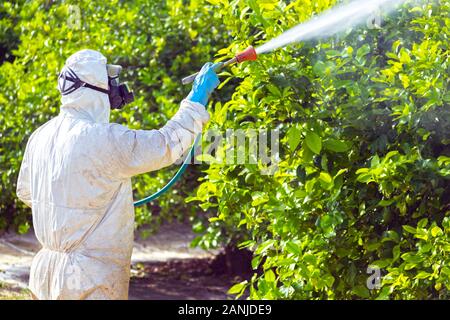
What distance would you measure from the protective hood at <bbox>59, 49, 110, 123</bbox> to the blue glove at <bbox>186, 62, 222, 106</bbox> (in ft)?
1.28

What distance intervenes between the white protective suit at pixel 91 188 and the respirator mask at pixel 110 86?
2 centimetres

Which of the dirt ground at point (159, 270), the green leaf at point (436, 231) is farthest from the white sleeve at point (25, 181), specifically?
the dirt ground at point (159, 270)

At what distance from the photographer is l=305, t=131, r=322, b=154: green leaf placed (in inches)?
176

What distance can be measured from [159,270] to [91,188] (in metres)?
5.56

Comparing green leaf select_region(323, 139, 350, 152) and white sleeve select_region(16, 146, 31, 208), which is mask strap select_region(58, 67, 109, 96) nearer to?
white sleeve select_region(16, 146, 31, 208)

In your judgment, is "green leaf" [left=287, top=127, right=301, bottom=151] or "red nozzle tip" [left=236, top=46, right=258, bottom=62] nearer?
"red nozzle tip" [left=236, top=46, right=258, bottom=62]

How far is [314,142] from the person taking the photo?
4.49m

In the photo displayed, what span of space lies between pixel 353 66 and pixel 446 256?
3.33ft

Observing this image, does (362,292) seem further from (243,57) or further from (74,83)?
(74,83)

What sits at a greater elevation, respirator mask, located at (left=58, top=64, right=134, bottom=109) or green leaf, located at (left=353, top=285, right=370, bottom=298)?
respirator mask, located at (left=58, top=64, right=134, bottom=109)

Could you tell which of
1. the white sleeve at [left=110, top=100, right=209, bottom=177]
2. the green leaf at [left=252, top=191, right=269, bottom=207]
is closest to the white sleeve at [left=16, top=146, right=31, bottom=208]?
the white sleeve at [left=110, top=100, right=209, bottom=177]
